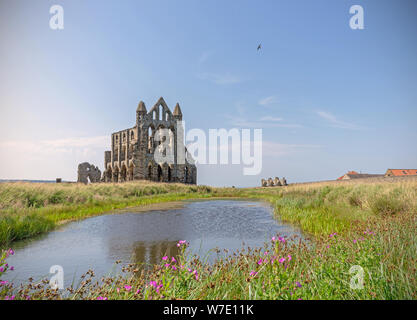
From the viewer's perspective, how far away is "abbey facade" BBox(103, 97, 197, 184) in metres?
43.2

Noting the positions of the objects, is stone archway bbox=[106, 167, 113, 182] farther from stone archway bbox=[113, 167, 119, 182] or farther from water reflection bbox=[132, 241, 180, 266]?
water reflection bbox=[132, 241, 180, 266]

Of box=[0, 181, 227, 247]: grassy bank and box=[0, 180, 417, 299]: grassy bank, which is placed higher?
box=[0, 180, 417, 299]: grassy bank

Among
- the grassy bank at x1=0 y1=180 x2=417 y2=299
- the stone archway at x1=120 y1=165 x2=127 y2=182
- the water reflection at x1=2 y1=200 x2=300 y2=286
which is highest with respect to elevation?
the stone archway at x1=120 y1=165 x2=127 y2=182

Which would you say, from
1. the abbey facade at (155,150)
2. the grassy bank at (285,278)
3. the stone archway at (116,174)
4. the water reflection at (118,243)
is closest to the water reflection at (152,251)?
the water reflection at (118,243)

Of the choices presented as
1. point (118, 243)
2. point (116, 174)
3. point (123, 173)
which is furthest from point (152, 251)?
point (116, 174)

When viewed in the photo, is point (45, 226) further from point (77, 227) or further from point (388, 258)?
point (388, 258)

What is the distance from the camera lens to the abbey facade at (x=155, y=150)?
4322 cm

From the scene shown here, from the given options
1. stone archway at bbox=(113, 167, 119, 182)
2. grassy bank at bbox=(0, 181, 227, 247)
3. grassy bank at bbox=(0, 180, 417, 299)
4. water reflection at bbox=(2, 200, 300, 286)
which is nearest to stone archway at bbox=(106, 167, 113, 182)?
stone archway at bbox=(113, 167, 119, 182)

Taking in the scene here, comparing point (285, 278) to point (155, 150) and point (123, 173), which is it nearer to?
point (155, 150)

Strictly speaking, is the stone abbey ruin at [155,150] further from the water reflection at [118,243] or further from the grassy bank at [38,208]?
the water reflection at [118,243]

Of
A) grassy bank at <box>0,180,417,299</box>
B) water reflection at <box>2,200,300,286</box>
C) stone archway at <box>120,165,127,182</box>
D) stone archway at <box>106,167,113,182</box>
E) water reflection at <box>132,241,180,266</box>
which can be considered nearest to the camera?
grassy bank at <box>0,180,417,299</box>

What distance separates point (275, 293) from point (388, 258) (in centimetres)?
238

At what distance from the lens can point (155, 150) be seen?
4481 cm
